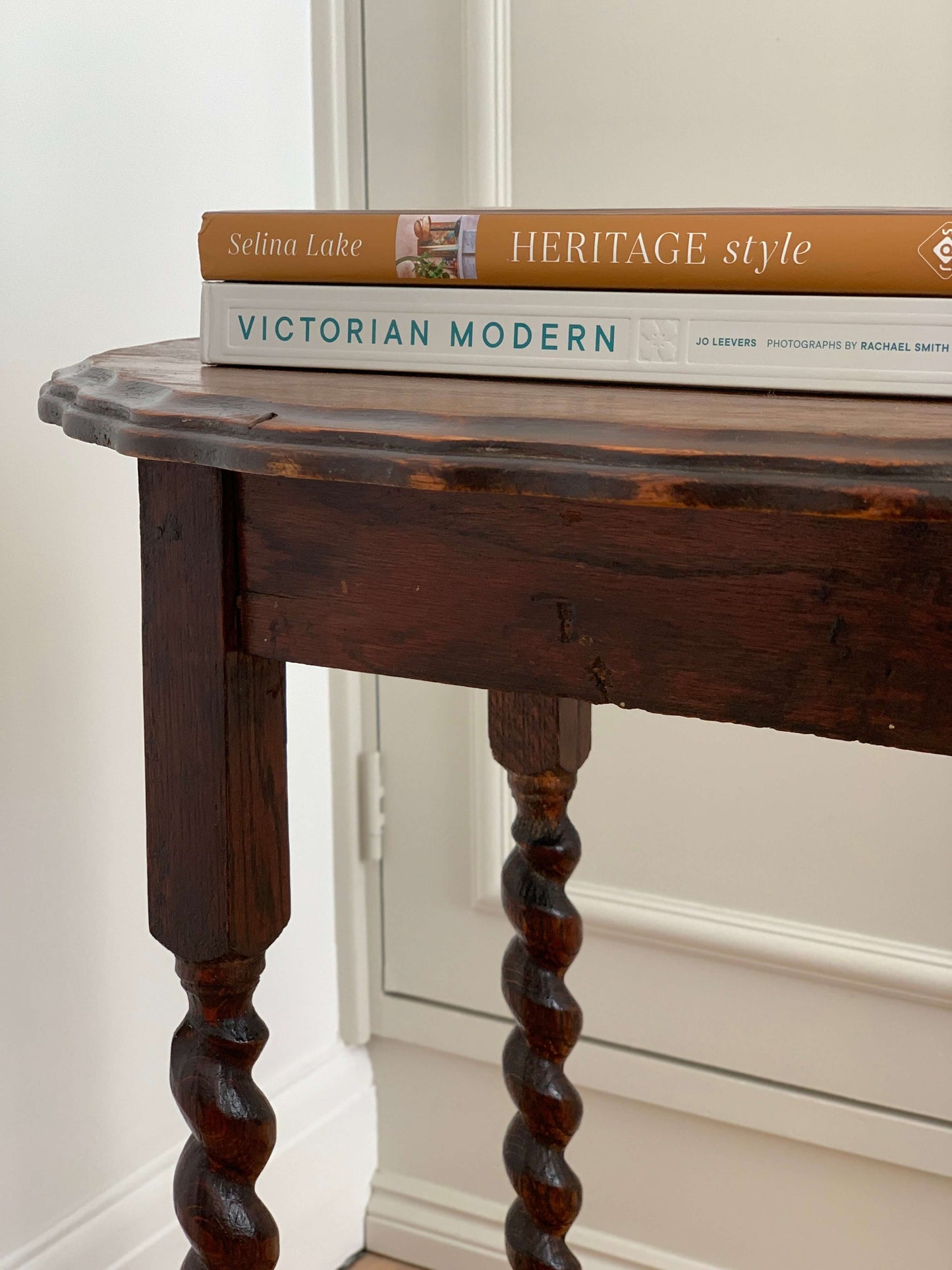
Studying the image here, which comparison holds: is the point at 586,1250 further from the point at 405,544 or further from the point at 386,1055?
the point at 405,544

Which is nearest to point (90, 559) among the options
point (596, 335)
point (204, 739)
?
point (204, 739)

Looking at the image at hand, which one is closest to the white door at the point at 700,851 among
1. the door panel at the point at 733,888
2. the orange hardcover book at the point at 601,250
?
the door panel at the point at 733,888

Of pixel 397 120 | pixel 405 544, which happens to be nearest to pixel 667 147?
pixel 397 120

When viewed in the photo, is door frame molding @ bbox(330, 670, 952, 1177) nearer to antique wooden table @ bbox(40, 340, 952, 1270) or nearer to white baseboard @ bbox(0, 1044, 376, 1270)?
white baseboard @ bbox(0, 1044, 376, 1270)

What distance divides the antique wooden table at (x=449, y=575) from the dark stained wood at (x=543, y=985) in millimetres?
250

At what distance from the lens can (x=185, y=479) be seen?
0.55 meters

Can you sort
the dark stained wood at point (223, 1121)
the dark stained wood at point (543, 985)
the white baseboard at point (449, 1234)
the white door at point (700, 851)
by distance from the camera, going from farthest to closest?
1. the white baseboard at point (449, 1234)
2. the white door at point (700, 851)
3. the dark stained wood at point (543, 985)
4. the dark stained wood at point (223, 1121)

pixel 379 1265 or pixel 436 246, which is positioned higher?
pixel 436 246

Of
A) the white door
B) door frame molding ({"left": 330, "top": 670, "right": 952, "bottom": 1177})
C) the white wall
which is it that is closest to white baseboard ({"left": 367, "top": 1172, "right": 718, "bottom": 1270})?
the white door

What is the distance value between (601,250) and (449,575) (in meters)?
0.14

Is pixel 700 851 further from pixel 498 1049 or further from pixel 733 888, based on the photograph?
pixel 498 1049

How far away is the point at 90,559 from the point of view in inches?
36.7

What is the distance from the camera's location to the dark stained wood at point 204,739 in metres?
0.55

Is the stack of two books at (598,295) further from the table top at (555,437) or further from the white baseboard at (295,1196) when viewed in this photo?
the white baseboard at (295,1196)
